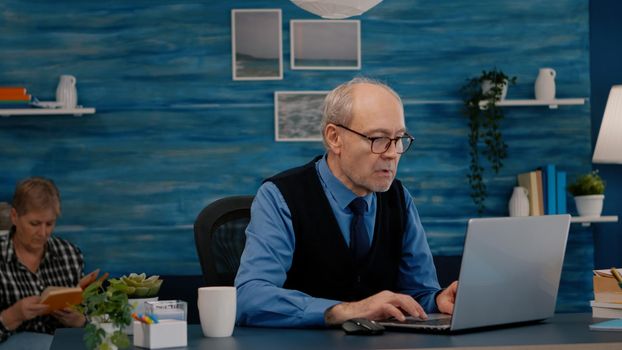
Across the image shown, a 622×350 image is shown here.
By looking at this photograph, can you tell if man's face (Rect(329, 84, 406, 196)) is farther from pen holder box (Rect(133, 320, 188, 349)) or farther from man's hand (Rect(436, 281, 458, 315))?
pen holder box (Rect(133, 320, 188, 349))

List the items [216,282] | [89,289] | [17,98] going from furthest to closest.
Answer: [17,98]
[216,282]
[89,289]

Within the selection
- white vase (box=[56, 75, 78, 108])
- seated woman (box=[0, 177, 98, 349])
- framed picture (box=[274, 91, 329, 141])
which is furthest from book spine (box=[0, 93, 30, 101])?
framed picture (box=[274, 91, 329, 141])

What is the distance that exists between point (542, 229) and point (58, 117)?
10.8 feet

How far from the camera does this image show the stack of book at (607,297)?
2.43 metres

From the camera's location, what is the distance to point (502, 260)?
2137 millimetres

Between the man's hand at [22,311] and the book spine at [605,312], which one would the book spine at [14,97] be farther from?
the book spine at [605,312]

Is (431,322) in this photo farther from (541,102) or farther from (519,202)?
(541,102)

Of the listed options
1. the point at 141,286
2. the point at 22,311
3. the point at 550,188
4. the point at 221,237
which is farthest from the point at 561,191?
the point at 141,286

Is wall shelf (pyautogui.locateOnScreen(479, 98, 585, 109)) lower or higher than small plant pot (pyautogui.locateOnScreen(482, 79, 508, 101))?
lower

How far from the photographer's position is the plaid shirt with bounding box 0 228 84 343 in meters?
3.87

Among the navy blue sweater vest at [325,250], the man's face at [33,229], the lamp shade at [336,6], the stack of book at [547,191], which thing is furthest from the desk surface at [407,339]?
the stack of book at [547,191]

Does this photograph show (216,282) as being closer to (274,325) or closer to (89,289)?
(274,325)

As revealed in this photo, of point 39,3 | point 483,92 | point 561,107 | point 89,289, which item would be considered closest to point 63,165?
point 39,3

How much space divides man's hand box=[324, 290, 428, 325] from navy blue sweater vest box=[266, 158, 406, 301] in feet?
1.41
